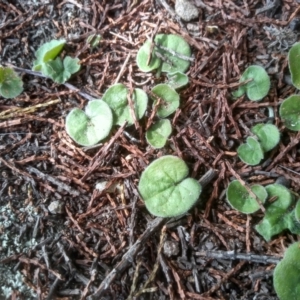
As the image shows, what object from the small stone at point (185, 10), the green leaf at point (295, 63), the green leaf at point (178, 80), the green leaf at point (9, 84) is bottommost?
the green leaf at point (9, 84)

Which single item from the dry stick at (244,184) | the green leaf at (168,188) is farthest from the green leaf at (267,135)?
the green leaf at (168,188)

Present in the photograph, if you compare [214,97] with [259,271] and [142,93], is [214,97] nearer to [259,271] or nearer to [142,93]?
[142,93]

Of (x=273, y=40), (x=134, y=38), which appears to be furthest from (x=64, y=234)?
(x=273, y=40)

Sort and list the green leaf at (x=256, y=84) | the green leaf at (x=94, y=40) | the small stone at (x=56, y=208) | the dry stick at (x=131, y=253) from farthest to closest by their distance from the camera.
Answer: the green leaf at (x=94, y=40)
the green leaf at (x=256, y=84)
the small stone at (x=56, y=208)
the dry stick at (x=131, y=253)

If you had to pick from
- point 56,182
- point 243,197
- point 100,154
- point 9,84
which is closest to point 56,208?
point 56,182

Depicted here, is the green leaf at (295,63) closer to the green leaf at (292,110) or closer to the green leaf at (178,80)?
the green leaf at (292,110)
